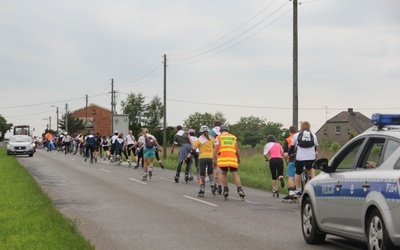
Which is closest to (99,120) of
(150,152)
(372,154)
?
(150,152)

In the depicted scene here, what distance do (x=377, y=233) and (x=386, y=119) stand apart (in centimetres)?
148

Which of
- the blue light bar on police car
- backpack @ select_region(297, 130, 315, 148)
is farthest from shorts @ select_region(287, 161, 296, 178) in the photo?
the blue light bar on police car

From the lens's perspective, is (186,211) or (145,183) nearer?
(186,211)

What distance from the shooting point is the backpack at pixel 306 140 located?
15.7 metres

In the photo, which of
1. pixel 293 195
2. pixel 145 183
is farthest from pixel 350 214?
pixel 145 183

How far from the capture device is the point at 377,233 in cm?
813

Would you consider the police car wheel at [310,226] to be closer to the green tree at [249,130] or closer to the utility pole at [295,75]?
Result: the utility pole at [295,75]

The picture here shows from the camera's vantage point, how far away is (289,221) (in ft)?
43.7

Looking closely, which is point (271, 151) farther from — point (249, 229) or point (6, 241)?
point (6, 241)

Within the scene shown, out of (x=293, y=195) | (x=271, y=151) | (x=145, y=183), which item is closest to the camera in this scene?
(x=293, y=195)

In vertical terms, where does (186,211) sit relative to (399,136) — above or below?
below

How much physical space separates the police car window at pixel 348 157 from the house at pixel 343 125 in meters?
102

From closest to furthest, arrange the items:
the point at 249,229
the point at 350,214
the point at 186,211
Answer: the point at 350,214, the point at 249,229, the point at 186,211

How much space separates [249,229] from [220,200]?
571cm
